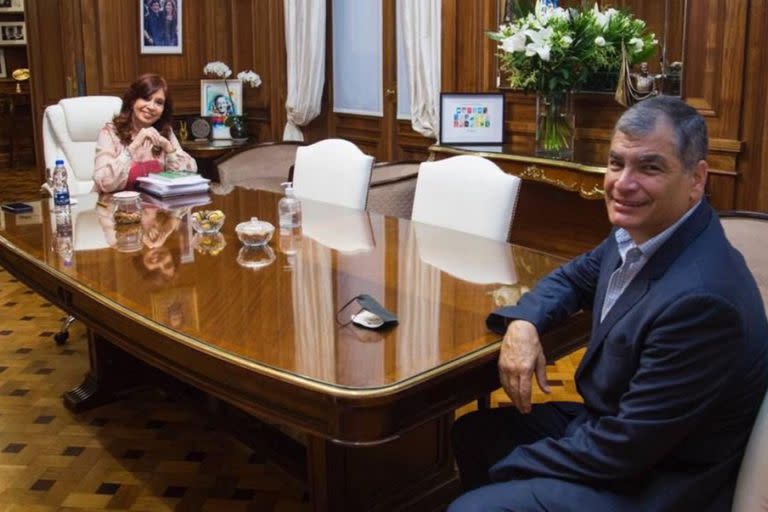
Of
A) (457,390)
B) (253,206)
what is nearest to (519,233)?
(253,206)

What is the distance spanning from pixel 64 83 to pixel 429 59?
3.18 m

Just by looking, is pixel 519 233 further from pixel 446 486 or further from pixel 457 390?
pixel 457 390

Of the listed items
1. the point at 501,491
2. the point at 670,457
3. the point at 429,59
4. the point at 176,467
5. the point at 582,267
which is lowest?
the point at 176,467

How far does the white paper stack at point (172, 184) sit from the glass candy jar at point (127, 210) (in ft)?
0.88

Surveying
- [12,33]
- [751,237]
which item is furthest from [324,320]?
[12,33]

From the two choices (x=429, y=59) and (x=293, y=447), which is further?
(x=429, y=59)

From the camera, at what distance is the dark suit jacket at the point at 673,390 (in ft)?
4.84

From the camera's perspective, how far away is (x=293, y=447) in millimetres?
2559

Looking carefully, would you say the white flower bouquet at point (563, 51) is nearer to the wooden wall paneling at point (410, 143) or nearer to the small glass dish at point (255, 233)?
the wooden wall paneling at point (410, 143)

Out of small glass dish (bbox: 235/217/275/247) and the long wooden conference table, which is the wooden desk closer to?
the long wooden conference table

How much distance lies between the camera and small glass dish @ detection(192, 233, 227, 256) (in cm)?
270

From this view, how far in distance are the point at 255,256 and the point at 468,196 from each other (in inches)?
31.2

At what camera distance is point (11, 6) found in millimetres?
9547

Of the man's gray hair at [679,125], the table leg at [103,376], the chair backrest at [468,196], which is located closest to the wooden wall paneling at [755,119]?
the chair backrest at [468,196]
